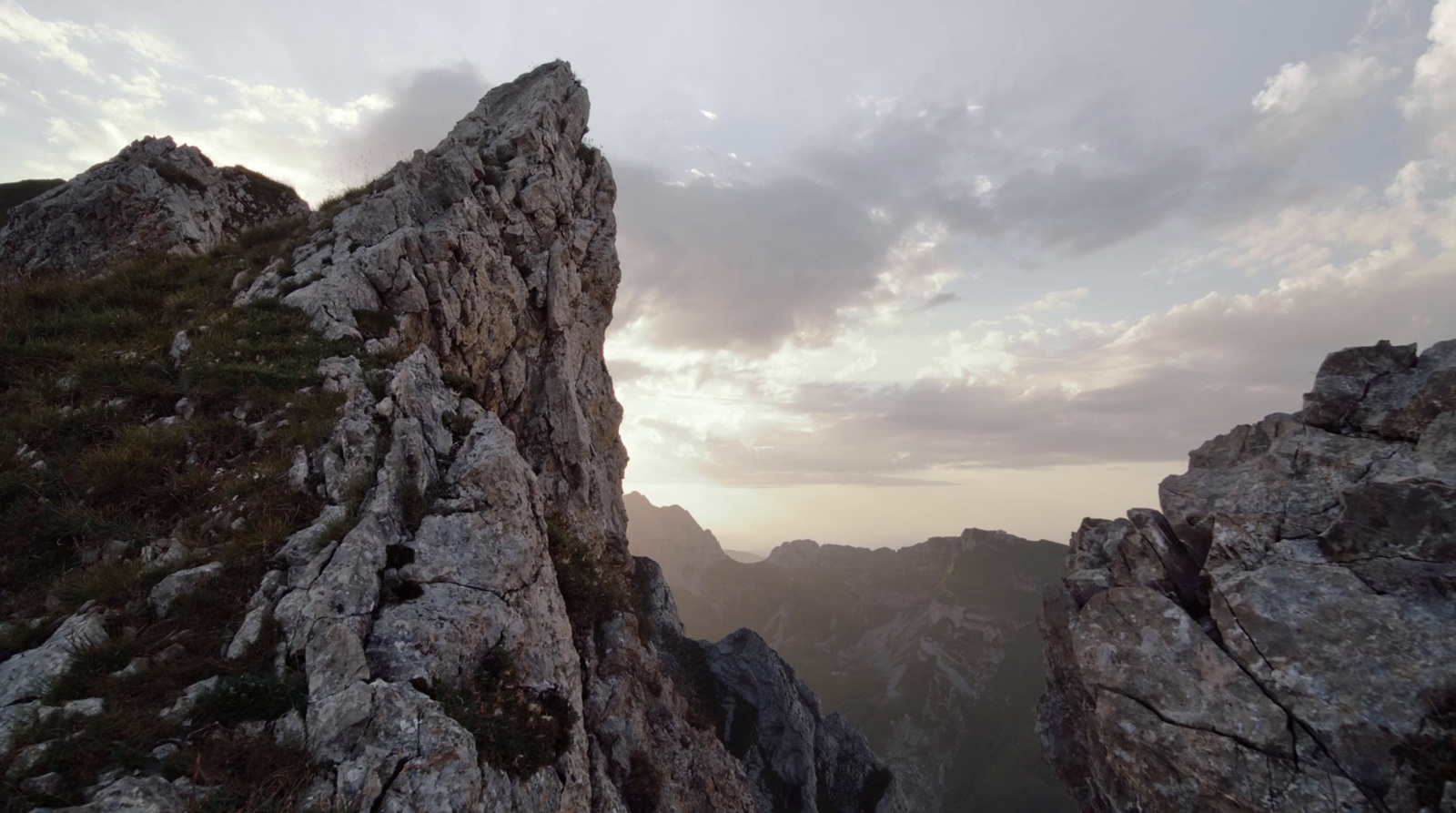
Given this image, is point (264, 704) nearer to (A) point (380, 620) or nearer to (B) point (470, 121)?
(A) point (380, 620)

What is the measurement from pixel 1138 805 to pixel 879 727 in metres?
156

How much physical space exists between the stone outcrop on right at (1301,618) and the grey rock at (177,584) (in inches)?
1182

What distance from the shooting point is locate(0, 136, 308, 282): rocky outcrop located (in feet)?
99.5

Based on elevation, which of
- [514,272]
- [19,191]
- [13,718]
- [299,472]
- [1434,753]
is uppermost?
[19,191]

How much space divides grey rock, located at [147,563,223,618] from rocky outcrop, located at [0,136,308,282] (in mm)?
27500

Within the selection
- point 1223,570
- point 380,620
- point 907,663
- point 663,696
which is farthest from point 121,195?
point 907,663

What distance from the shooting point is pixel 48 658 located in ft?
28.7

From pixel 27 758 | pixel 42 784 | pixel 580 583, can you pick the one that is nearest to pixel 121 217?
pixel 580 583

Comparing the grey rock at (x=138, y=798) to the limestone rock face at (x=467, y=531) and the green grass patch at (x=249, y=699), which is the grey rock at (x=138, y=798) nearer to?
the green grass patch at (x=249, y=699)

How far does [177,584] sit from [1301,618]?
33138mm

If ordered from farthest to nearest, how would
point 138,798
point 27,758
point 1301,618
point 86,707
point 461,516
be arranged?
point 1301,618 < point 461,516 < point 86,707 < point 27,758 < point 138,798

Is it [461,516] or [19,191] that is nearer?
[461,516]

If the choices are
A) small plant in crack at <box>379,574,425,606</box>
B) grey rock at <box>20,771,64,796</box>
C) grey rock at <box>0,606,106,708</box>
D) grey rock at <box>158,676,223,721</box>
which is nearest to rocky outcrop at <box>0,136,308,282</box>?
grey rock at <box>0,606,106,708</box>

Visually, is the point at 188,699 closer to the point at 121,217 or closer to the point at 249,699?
the point at 249,699
